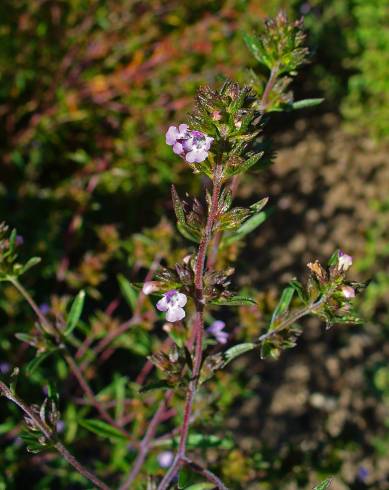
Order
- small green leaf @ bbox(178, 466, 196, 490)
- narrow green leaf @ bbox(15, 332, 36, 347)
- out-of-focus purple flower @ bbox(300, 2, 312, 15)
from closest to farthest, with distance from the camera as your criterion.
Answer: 1. small green leaf @ bbox(178, 466, 196, 490)
2. narrow green leaf @ bbox(15, 332, 36, 347)
3. out-of-focus purple flower @ bbox(300, 2, 312, 15)

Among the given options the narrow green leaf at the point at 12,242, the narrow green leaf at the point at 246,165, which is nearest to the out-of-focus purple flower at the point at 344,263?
the narrow green leaf at the point at 246,165

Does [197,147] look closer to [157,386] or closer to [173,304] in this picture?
[173,304]

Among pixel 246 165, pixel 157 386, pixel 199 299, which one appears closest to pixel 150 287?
pixel 199 299

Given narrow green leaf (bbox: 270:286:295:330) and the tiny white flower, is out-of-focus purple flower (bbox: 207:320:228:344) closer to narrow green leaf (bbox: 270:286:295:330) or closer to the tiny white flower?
narrow green leaf (bbox: 270:286:295:330)

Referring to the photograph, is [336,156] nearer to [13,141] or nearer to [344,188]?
[344,188]

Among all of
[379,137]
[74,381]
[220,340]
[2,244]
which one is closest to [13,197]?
[74,381]

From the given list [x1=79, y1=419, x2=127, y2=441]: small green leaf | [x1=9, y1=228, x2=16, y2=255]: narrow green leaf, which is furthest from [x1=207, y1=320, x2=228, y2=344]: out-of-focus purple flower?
[x1=9, y1=228, x2=16, y2=255]: narrow green leaf
